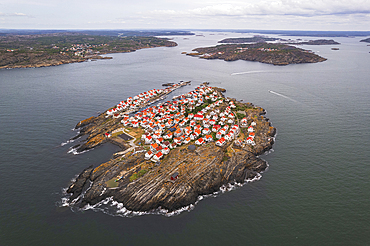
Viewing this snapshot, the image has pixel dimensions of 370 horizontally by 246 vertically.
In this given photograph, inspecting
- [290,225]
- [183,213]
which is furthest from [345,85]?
[183,213]

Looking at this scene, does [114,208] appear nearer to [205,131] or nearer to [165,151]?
[165,151]

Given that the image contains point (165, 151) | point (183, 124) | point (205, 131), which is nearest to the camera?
point (165, 151)

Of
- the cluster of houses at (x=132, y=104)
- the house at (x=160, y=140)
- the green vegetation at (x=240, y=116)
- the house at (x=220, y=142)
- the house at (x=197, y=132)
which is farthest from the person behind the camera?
the cluster of houses at (x=132, y=104)

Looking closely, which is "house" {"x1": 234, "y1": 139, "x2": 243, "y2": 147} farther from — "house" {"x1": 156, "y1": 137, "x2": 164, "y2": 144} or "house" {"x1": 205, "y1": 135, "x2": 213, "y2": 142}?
"house" {"x1": 156, "y1": 137, "x2": 164, "y2": 144}

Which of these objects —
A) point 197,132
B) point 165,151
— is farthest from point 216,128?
point 165,151

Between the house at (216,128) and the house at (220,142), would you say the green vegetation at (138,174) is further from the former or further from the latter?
the house at (216,128)

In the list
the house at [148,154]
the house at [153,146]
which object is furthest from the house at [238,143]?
the house at [148,154]

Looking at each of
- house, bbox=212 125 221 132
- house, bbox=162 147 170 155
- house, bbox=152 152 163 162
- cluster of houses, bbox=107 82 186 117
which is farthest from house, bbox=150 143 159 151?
cluster of houses, bbox=107 82 186 117
